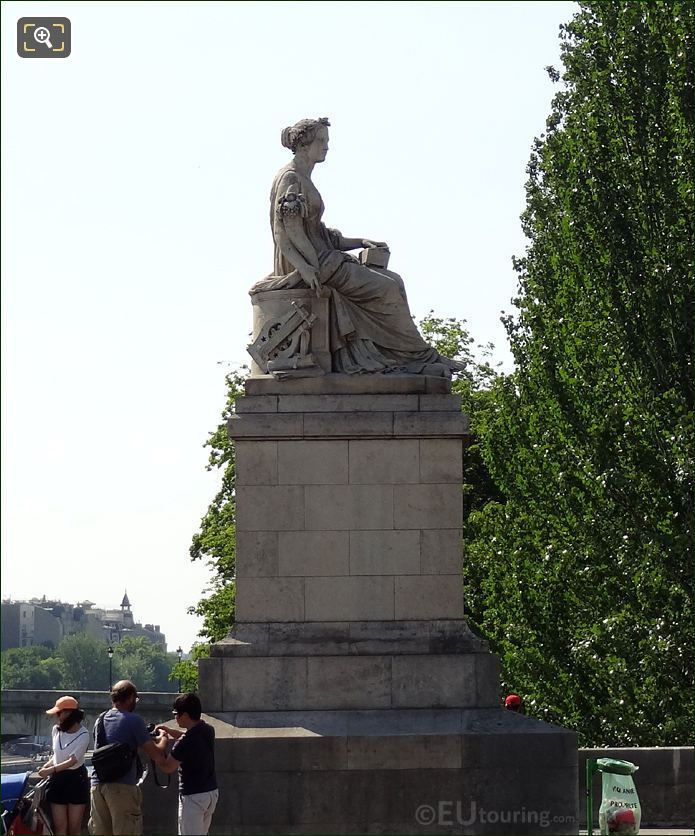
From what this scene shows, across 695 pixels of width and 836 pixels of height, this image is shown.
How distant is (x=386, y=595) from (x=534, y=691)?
10584 mm

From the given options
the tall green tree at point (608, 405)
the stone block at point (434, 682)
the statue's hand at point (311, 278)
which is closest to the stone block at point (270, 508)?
the stone block at point (434, 682)

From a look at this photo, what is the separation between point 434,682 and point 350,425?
9.06 ft

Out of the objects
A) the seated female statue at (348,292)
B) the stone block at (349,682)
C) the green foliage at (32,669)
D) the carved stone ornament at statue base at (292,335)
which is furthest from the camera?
the green foliage at (32,669)

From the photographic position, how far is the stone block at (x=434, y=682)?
17906 millimetres

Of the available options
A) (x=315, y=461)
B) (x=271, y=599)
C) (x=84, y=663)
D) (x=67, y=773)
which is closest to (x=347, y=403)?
(x=315, y=461)

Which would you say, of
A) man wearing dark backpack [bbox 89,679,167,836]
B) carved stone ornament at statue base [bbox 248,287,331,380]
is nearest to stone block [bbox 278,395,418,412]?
carved stone ornament at statue base [bbox 248,287,331,380]

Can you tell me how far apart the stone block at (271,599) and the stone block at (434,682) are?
117 centimetres

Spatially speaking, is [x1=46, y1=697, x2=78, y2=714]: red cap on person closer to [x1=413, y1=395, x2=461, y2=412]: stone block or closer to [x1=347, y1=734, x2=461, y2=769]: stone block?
[x1=347, y1=734, x2=461, y2=769]: stone block

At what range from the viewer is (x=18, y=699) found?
91.8 meters

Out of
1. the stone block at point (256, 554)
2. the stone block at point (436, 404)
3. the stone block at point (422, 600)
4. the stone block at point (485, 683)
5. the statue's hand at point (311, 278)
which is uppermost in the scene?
the statue's hand at point (311, 278)

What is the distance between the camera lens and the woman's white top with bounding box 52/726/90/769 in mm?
15586

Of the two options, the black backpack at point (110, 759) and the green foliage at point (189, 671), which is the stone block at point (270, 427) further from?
the green foliage at point (189, 671)

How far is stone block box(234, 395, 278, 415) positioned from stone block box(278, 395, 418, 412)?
6 centimetres

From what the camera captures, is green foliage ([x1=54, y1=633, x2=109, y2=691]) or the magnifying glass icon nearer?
the magnifying glass icon
